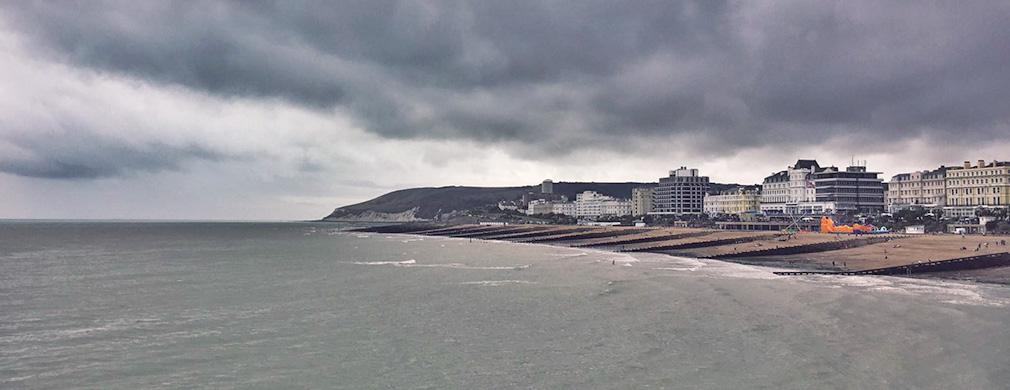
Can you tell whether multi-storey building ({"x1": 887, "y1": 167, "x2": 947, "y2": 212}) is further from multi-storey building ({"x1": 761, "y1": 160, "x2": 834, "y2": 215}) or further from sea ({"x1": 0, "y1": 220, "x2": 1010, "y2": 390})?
sea ({"x1": 0, "y1": 220, "x2": 1010, "y2": 390})

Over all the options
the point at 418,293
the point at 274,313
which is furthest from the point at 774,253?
the point at 274,313

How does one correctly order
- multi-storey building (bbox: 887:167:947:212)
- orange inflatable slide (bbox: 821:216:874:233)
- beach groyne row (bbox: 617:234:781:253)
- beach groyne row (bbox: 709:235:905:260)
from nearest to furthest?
beach groyne row (bbox: 709:235:905:260)
beach groyne row (bbox: 617:234:781:253)
orange inflatable slide (bbox: 821:216:874:233)
multi-storey building (bbox: 887:167:947:212)

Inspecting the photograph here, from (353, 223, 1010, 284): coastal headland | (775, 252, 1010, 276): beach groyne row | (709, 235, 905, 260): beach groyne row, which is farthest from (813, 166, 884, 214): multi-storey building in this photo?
(775, 252, 1010, 276): beach groyne row

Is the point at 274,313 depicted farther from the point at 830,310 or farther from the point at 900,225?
the point at 900,225

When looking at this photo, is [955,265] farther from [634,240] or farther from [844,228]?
[634,240]

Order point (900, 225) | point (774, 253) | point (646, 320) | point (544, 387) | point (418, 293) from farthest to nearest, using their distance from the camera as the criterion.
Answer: point (900, 225)
point (774, 253)
point (418, 293)
point (646, 320)
point (544, 387)
